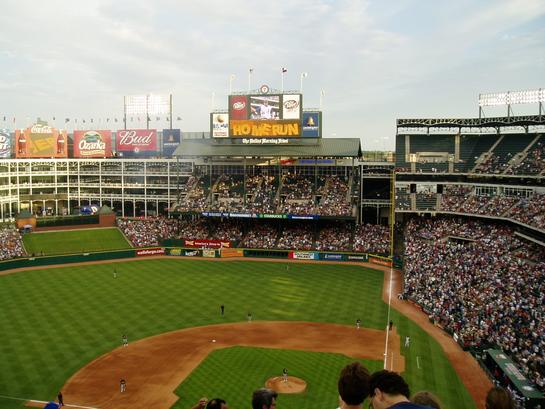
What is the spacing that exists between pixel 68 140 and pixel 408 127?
63.9 m

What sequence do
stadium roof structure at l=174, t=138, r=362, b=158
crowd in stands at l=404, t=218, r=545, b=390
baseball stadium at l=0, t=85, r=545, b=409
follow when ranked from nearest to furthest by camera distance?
baseball stadium at l=0, t=85, r=545, b=409
crowd in stands at l=404, t=218, r=545, b=390
stadium roof structure at l=174, t=138, r=362, b=158

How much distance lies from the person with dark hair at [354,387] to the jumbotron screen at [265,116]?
211ft

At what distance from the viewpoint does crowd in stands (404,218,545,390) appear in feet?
101

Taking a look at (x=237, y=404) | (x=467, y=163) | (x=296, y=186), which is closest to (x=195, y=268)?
(x=296, y=186)

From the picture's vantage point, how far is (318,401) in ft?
84.5

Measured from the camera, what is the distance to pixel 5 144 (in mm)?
84250

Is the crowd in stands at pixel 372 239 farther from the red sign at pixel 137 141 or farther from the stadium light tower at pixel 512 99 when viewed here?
the red sign at pixel 137 141

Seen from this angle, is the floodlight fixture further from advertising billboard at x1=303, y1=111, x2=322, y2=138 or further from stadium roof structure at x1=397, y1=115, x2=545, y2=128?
advertising billboard at x1=303, y1=111, x2=322, y2=138

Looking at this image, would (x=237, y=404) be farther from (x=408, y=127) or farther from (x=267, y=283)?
(x=408, y=127)

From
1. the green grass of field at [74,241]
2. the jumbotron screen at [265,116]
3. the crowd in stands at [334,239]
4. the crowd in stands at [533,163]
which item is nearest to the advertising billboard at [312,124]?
the jumbotron screen at [265,116]

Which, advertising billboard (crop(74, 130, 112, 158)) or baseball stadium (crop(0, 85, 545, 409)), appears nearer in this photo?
baseball stadium (crop(0, 85, 545, 409))

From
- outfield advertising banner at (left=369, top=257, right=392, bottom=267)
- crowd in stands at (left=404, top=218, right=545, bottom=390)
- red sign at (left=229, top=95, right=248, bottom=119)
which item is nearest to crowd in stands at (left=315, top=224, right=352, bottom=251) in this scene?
outfield advertising banner at (left=369, top=257, right=392, bottom=267)

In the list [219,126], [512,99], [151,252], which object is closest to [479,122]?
[512,99]

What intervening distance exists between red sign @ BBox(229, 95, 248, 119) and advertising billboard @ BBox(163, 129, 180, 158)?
26.3m
